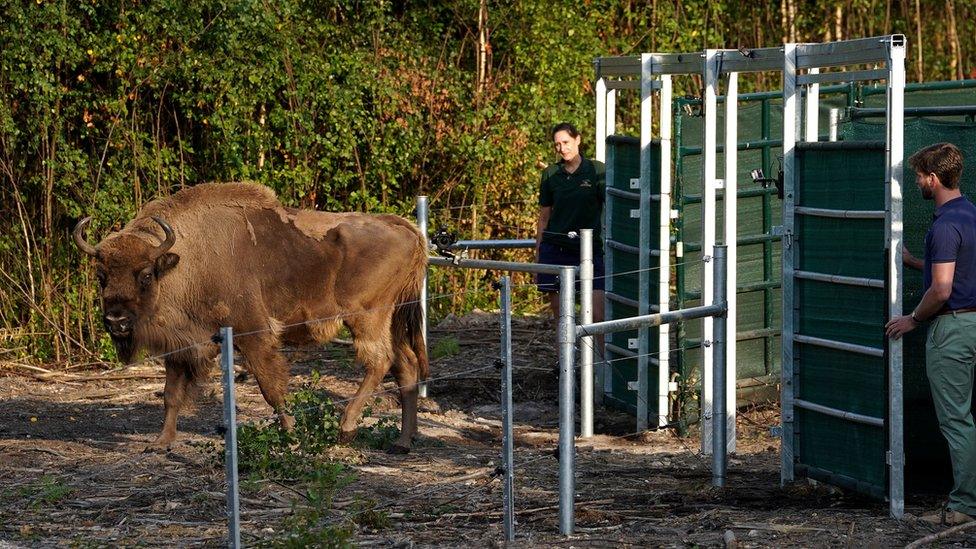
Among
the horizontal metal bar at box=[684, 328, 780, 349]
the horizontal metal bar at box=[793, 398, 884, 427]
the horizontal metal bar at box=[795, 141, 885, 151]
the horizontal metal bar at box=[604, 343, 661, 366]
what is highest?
the horizontal metal bar at box=[795, 141, 885, 151]

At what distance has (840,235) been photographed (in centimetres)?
785

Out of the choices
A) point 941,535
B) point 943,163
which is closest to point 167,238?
point 943,163

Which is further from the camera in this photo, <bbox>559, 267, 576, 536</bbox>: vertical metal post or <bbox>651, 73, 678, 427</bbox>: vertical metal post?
<bbox>651, 73, 678, 427</bbox>: vertical metal post

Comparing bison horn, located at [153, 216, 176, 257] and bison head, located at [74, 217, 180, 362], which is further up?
bison horn, located at [153, 216, 176, 257]

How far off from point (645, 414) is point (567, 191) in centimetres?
204

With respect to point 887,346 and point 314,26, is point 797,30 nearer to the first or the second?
point 314,26

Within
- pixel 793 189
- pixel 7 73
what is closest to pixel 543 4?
pixel 7 73

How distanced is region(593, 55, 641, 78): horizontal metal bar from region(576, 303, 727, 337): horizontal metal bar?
310 centimetres

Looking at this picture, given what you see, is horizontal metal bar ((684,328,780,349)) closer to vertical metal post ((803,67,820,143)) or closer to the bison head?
vertical metal post ((803,67,820,143))

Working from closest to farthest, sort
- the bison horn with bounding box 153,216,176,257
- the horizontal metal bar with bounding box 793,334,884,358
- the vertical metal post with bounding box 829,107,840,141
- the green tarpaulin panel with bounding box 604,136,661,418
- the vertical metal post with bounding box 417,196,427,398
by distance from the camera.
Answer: the horizontal metal bar with bounding box 793,334,884,358 → the bison horn with bounding box 153,216,176,257 → the green tarpaulin panel with bounding box 604,136,661,418 → the vertical metal post with bounding box 829,107,840,141 → the vertical metal post with bounding box 417,196,427,398

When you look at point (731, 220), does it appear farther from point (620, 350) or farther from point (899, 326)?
point (899, 326)

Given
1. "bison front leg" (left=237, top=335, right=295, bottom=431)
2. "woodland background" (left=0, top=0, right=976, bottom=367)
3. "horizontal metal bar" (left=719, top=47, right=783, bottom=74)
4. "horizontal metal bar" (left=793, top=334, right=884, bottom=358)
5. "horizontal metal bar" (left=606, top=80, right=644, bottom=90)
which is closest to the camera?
"horizontal metal bar" (left=793, top=334, right=884, bottom=358)

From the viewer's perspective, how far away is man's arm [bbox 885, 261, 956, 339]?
7016 mm

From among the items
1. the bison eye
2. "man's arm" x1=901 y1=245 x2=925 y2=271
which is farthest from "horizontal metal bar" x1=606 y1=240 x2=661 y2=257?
the bison eye
